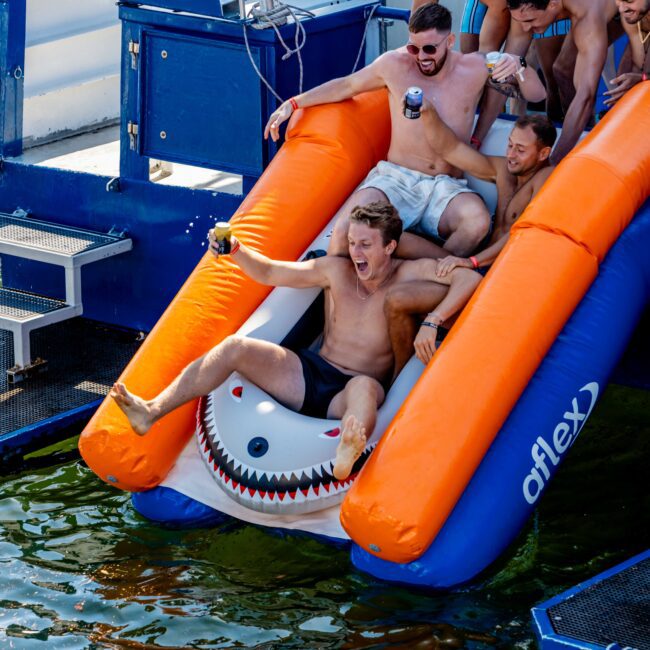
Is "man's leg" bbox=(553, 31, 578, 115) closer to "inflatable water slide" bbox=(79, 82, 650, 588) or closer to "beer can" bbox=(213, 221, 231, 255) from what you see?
"inflatable water slide" bbox=(79, 82, 650, 588)

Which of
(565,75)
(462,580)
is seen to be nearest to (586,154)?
(565,75)

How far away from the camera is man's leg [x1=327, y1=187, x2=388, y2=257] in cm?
404

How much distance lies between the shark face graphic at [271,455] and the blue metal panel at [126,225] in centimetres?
148

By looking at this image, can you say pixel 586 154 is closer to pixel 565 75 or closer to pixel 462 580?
pixel 565 75

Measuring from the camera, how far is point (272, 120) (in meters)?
4.49

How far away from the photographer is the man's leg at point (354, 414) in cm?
344

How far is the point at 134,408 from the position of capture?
3652 millimetres

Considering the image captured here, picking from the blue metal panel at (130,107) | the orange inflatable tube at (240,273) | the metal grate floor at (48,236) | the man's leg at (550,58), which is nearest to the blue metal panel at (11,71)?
the metal grate floor at (48,236)

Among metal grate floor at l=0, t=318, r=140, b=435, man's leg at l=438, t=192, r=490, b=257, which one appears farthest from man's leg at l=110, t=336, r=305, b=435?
metal grate floor at l=0, t=318, r=140, b=435

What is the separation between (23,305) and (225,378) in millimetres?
1566

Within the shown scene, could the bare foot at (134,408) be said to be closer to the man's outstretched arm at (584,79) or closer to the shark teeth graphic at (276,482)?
the shark teeth graphic at (276,482)

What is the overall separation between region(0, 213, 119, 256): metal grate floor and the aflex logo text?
243 cm

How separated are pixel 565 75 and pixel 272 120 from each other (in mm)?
1257

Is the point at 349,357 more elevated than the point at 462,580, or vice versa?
the point at 349,357
